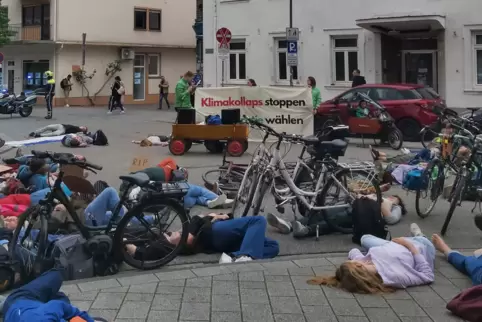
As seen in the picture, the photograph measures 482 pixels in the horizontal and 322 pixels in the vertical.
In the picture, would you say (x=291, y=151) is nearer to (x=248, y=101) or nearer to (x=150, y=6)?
(x=248, y=101)

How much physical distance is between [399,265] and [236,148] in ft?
30.0

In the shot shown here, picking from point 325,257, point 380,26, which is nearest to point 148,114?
point 380,26

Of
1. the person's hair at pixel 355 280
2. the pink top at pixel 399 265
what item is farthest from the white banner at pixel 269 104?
the person's hair at pixel 355 280

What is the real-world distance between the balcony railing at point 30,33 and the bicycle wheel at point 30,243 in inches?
1319

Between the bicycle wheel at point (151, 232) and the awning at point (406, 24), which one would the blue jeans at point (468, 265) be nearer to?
the bicycle wheel at point (151, 232)

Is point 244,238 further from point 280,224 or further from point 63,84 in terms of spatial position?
point 63,84

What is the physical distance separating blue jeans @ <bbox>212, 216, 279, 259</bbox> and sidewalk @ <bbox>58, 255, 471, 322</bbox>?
397 mm

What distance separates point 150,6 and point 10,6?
889 cm

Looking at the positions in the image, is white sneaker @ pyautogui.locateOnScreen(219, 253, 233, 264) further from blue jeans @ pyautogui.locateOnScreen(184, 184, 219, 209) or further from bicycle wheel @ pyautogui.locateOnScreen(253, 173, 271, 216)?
blue jeans @ pyautogui.locateOnScreen(184, 184, 219, 209)

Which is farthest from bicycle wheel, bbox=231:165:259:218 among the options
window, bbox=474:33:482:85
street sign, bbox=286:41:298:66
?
window, bbox=474:33:482:85

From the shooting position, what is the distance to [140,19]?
41.2m

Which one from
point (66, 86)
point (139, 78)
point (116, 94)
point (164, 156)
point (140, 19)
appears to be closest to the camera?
point (164, 156)

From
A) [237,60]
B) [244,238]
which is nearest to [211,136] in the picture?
[244,238]

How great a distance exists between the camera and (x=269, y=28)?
85.8 ft
